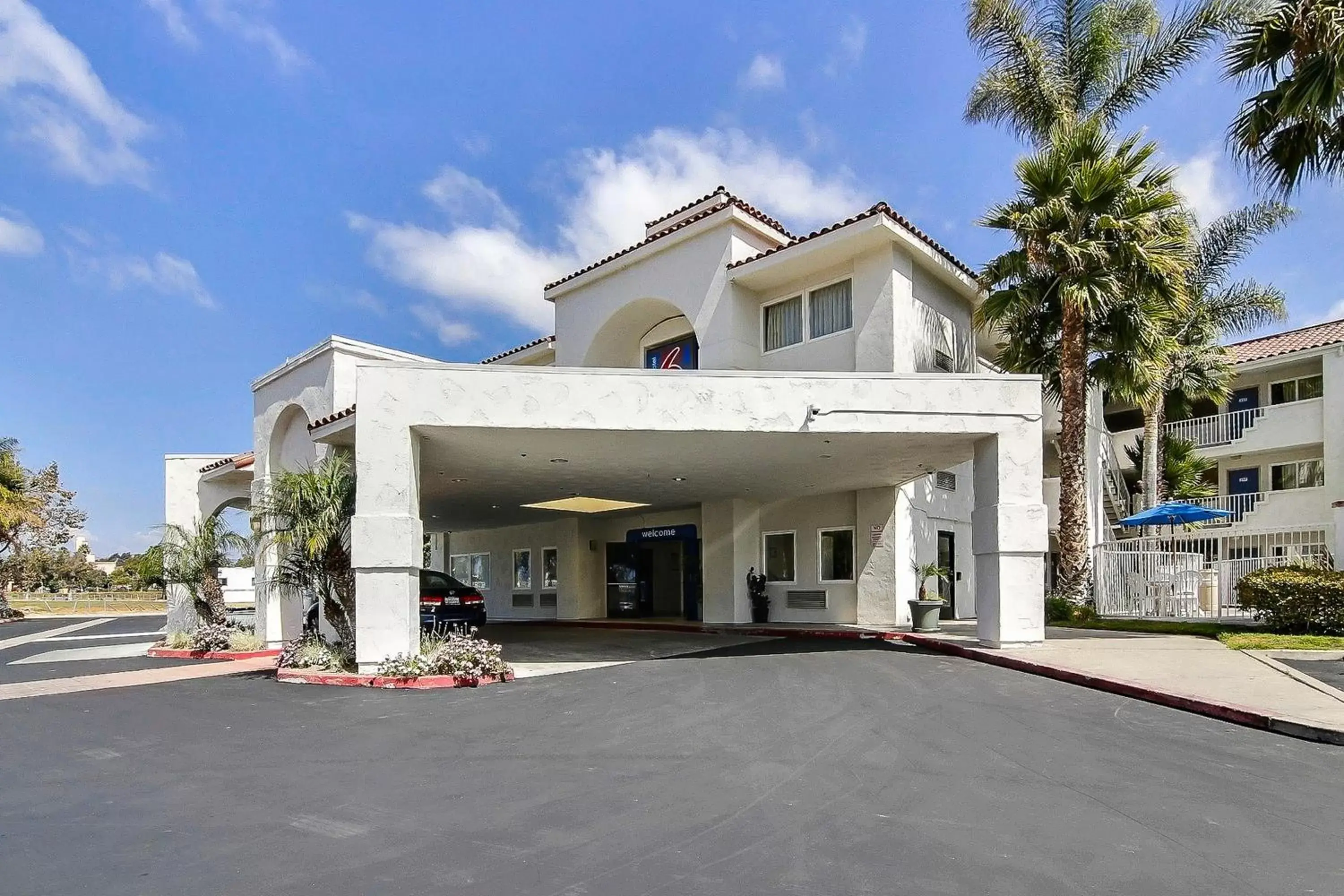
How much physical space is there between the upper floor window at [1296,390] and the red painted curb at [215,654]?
3069cm

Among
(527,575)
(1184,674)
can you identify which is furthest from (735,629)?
(527,575)

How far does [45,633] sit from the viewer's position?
28141 millimetres

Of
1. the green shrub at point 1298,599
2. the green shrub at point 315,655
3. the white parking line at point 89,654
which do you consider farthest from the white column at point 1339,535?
the white parking line at point 89,654

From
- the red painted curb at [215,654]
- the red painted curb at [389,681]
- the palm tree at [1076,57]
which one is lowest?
the red painted curb at [215,654]

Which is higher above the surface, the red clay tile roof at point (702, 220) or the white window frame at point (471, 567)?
the red clay tile roof at point (702, 220)

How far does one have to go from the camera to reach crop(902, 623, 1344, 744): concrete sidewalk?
8398 mm

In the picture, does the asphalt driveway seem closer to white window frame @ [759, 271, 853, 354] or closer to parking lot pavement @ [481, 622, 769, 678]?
parking lot pavement @ [481, 622, 769, 678]

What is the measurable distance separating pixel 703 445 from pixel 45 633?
90.0 feet

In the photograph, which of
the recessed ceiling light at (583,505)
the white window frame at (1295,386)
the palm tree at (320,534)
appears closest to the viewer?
the palm tree at (320,534)

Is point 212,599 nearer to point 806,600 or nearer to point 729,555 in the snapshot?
point 729,555

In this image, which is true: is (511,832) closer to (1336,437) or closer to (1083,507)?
(1083,507)

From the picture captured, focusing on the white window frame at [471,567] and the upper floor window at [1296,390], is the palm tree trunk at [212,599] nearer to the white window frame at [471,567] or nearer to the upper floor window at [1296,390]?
the white window frame at [471,567]

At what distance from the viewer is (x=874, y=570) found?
19.2 metres

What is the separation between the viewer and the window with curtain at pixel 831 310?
58.3 ft
